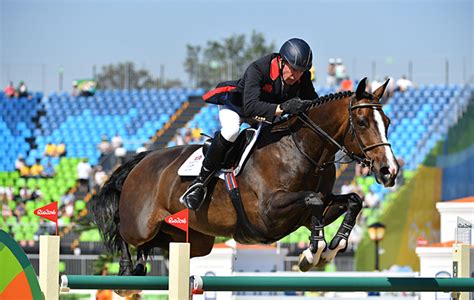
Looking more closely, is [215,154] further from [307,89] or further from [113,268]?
[113,268]

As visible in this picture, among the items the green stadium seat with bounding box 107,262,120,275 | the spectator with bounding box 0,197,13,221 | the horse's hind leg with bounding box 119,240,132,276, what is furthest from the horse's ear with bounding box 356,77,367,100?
the spectator with bounding box 0,197,13,221

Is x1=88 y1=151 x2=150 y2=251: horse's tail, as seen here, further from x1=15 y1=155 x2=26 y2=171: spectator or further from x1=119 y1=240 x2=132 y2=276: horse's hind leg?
x1=15 y1=155 x2=26 y2=171: spectator

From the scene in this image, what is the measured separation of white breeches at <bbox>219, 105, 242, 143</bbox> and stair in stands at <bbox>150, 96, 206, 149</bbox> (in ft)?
53.2

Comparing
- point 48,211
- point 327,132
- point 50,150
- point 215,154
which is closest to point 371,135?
point 327,132

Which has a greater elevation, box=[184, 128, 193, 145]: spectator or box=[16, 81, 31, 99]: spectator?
box=[16, 81, 31, 99]: spectator


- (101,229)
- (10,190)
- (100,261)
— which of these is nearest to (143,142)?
(10,190)

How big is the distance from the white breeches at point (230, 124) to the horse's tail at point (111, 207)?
140cm

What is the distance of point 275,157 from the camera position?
6320 millimetres

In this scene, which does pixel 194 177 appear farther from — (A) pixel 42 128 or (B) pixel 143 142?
(A) pixel 42 128

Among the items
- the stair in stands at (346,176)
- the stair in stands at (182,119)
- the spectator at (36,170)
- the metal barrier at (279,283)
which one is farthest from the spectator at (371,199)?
the metal barrier at (279,283)

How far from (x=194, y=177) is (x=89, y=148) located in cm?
1581

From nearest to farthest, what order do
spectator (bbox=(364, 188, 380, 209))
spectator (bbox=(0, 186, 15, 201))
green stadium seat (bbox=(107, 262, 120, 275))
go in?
green stadium seat (bbox=(107, 262, 120, 275)) < spectator (bbox=(364, 188, 380, 209)) < spectator (bbox=(0, 186, 15, 201))

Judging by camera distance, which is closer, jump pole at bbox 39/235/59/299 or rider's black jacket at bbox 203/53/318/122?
jump pole at bbox 39/235/59/299

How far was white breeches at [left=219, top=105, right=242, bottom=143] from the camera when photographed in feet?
21.0
